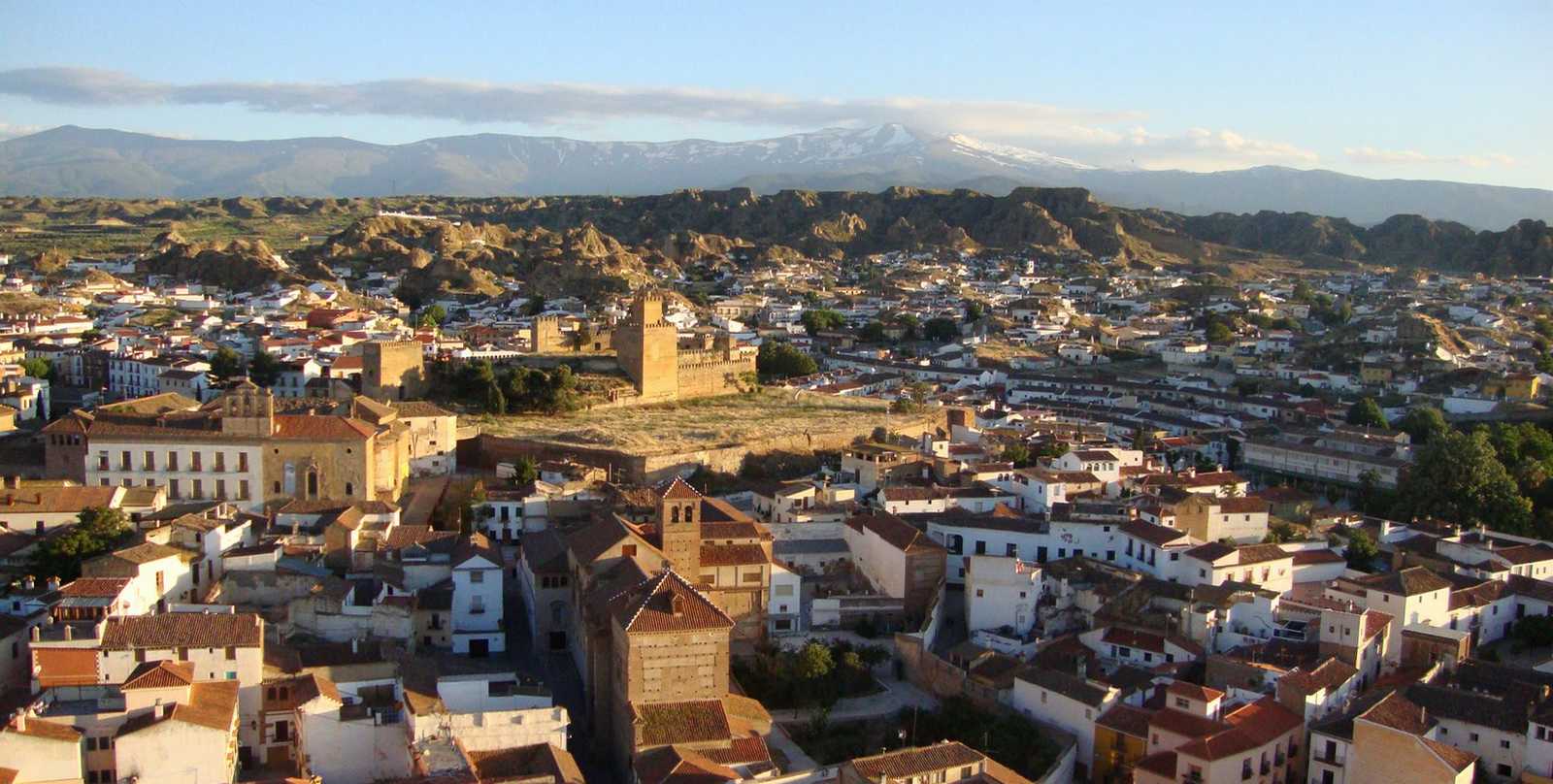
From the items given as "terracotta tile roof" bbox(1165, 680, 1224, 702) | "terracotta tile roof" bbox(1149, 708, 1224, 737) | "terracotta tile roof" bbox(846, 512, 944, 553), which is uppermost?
"terracotta tile roof" bbox(846, 512, 944, 553)

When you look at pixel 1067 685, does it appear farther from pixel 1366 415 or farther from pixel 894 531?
pixel 1366 415

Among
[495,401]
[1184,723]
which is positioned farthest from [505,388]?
[1184,723]

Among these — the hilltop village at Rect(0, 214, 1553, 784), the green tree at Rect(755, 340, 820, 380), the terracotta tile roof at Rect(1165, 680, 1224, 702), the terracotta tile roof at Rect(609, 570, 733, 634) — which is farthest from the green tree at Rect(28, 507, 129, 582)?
the green tree at Rect(755, 340, 820, 380)

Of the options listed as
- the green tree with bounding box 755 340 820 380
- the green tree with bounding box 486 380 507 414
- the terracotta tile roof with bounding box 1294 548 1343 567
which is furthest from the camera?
the green tree with bounding box 755 340 820 380

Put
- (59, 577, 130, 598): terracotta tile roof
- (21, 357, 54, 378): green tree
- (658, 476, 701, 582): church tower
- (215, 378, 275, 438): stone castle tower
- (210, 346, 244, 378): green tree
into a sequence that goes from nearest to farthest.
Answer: (59, 577, 130, 598): terracotta tile roof
(658, 476, 701, 582): church tower
(215, 378, 275, 438): stone castle tower
(210, 346, 244, 378): green tree
(21, 357, 54, 378): green tree

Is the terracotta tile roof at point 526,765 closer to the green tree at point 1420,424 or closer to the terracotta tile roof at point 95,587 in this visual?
the terracotta tile roof at point 95,587

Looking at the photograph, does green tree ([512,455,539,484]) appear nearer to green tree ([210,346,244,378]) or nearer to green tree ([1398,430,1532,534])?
green tree ([210,346,244,378])

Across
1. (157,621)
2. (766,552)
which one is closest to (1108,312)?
(766,552)
